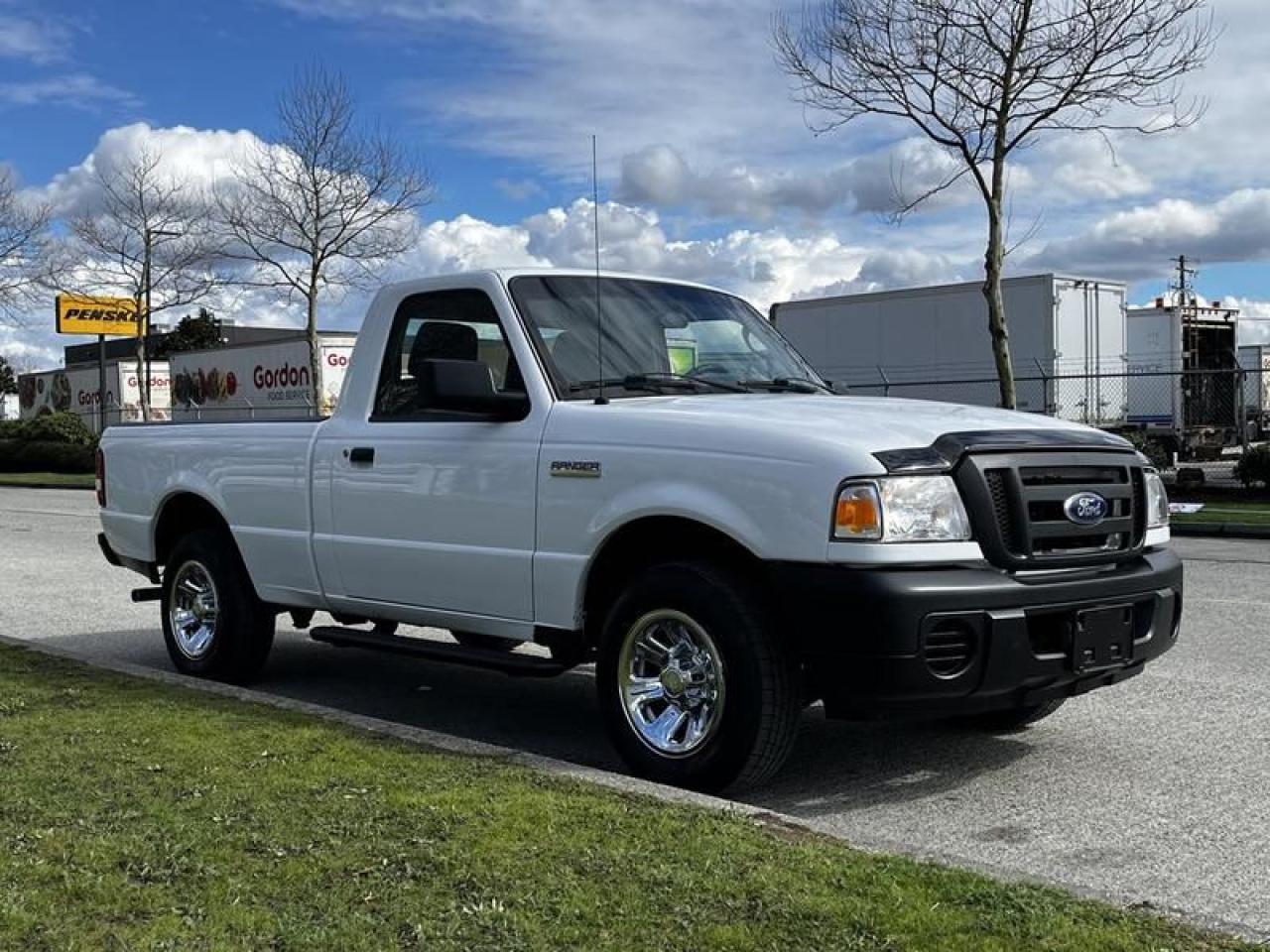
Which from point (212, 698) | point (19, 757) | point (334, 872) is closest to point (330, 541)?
point (212, 698)

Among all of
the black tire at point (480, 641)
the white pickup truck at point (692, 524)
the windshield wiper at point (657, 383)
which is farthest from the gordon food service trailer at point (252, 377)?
the windshield wiper at point (657, 383)

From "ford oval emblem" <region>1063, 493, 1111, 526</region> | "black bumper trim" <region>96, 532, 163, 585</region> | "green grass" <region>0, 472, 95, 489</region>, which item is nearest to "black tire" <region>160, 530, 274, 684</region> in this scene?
"black bumper trim" <region>96, 532, 163, 585</region>

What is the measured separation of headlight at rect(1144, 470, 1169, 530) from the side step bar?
7.83ft

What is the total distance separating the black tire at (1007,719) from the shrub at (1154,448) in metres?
17.0

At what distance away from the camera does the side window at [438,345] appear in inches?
236

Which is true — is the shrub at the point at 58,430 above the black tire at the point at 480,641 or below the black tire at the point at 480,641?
above

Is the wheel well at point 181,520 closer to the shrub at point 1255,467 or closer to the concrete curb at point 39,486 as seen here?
the shrub at point 1255,467

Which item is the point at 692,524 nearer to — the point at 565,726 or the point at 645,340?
the point at 645,340

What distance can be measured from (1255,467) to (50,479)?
28.7m

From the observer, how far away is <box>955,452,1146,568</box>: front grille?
476 centimetres

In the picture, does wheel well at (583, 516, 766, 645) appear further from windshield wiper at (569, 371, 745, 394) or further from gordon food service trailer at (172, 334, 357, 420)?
gordon food service trailer at (172, 334, 357, 420)

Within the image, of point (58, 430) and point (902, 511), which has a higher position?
point (902, 511)

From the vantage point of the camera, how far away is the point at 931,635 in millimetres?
4598

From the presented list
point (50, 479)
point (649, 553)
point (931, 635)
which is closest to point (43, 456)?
point (50, 479)
